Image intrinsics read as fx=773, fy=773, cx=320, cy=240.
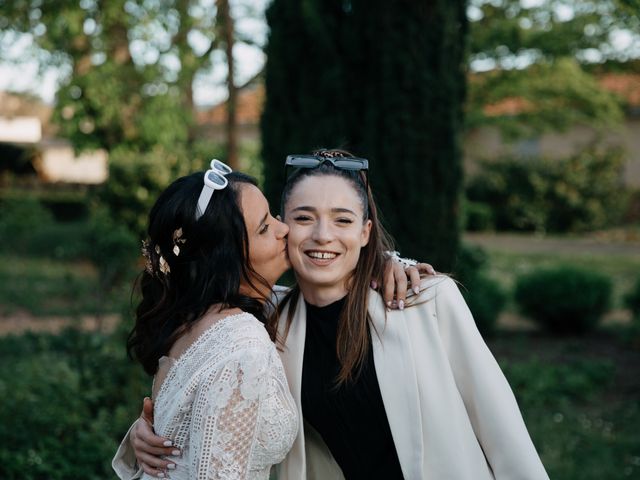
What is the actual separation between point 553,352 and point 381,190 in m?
3.49

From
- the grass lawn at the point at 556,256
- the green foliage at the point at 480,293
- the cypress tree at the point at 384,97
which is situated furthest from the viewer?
the grass lawn at the point at 556,256

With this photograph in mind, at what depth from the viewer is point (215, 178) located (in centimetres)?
244

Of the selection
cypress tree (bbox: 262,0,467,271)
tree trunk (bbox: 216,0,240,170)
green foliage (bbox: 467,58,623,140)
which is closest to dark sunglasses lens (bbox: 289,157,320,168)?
cypress tree (bbox: 262,0,467,271)

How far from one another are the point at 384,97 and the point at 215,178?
195 inches

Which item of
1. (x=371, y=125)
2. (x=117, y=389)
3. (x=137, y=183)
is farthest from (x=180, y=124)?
(x=117, y=389)

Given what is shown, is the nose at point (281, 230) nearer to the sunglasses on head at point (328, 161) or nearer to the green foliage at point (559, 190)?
the sunglasses on head at point (328, 161)

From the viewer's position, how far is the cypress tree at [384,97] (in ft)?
23.3

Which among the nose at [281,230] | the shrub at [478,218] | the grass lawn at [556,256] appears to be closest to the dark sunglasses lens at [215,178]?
the nose at [281,230]

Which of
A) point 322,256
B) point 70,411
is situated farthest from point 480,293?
point 322,256

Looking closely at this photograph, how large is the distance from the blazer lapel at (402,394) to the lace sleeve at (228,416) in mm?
460

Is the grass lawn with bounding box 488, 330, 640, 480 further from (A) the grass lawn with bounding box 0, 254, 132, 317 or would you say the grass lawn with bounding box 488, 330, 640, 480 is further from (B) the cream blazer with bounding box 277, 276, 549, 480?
(A) the grass lawn with bounding box 0, 254, 132, 317

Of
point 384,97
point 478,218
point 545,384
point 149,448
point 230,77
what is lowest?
point 545,384

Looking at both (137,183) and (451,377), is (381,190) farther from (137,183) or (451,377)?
(137,183)

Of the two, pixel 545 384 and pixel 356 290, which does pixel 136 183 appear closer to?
pixel 545 384
